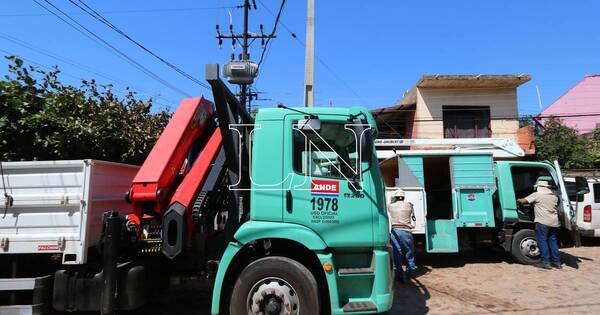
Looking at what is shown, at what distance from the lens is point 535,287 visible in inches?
264

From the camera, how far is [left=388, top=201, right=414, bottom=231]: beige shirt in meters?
7.29

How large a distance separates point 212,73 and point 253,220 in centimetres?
164

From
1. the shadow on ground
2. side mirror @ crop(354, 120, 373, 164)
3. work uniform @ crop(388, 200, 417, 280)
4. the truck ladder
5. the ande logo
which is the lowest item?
the shadow on ground

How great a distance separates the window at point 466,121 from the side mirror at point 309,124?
1539 cm

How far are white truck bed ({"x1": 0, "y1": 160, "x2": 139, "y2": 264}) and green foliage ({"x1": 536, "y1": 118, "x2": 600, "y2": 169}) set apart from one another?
20.1 metres

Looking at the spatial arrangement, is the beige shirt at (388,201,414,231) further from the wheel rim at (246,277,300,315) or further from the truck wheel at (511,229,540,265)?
the wheel rim at (246,277,300,315)

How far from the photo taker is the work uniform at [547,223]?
7.93 m

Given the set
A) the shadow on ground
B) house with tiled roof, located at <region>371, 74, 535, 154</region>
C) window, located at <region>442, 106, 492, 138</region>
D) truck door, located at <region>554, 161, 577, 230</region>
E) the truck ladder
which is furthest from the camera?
window, located at <region>442, 106, 492, 138</region>

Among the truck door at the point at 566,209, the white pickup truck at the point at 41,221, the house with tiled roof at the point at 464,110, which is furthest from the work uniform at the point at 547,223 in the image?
the house with tiled roof at the point at 464,110

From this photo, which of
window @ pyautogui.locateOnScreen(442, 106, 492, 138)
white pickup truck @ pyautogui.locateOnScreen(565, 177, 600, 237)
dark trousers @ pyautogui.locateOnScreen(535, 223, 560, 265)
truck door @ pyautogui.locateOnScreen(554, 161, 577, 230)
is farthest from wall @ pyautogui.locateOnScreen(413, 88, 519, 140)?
dark trousers @ pyautogui.locateOnScreen(535, 223, 560, 265)

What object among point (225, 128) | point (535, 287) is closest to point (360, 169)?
point (225, 128)

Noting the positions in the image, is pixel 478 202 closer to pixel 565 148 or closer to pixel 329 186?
pixel 329 186

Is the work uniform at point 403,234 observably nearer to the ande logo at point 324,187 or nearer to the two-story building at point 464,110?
the ande logo at point 324,187

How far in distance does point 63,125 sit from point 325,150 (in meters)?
4.37
